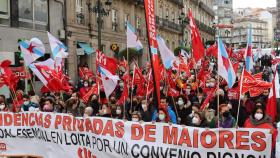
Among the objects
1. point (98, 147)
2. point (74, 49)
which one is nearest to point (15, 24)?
point (74, 49)

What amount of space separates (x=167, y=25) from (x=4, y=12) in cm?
2682

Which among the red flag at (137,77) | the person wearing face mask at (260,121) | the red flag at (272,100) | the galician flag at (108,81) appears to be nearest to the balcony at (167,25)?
the red flag at (137,77)

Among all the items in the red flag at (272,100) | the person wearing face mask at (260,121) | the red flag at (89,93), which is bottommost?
the person wearing face mask at (260,121)

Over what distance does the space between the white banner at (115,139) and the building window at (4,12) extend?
39.6 ft

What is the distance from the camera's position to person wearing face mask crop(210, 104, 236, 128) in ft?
28.0

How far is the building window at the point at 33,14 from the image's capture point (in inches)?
859

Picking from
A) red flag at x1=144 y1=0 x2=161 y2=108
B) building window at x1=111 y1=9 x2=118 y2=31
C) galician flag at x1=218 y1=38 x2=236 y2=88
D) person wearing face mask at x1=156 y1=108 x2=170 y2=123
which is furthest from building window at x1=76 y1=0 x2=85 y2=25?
person wearing face mask at x1=156 y1=108 x2=170 y2=123

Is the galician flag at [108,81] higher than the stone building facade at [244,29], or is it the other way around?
the stone building facade at [244,29]

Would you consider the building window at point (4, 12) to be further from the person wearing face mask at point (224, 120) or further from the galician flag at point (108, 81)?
the person wearing face mask at point (224, 120)

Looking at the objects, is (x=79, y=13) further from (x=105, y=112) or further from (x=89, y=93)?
(x=105, y=112)

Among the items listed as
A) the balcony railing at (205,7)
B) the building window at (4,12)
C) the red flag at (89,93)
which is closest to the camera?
the red flag at (89,93)

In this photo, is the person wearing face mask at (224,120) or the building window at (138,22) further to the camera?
the building window at (138,22)

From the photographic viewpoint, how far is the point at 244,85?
1005cm

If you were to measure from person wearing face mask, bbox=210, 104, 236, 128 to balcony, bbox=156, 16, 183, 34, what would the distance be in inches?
1350
